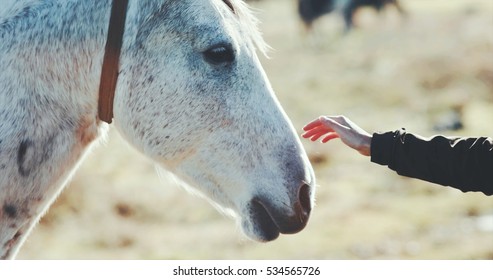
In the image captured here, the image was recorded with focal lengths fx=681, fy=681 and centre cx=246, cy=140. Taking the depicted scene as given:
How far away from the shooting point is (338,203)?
9.43 m

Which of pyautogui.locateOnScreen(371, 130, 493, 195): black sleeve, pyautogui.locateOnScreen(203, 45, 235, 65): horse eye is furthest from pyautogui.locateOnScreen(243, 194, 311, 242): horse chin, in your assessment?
pyautogui.locateOnScreen(203, 45, 235, 65): horse eye

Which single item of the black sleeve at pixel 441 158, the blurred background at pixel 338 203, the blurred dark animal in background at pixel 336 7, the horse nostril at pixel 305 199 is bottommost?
the blurred dark animal in background at pixel 336 7

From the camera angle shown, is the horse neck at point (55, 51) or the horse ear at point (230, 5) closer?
the horse neck at point (55, 51)

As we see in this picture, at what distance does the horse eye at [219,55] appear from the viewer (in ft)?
8.36

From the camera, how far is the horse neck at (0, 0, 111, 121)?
95.2 inches

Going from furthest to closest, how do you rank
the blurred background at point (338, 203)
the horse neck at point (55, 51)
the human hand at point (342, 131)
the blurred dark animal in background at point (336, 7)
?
the blurred dark animal in background at point (336, 7)
the blurred background at point (338, 203)
the human hand at point (342, 131)
the horse neck at point (55, 51)

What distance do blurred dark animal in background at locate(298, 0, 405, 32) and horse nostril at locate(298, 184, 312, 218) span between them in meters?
28.2

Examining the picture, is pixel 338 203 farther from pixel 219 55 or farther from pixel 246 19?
pixel 219 55

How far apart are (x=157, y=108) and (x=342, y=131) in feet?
2.68

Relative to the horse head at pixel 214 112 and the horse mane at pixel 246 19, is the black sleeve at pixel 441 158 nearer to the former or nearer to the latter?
the horse head at pixel 214 112

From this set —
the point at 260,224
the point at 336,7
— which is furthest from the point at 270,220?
the point at 336,7

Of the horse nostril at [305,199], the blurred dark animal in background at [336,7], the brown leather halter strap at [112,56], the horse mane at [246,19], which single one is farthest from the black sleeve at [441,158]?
the blurred dark animal in background at [336,7]

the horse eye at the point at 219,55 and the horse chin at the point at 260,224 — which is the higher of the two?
the horse eye at the point at 219,55
